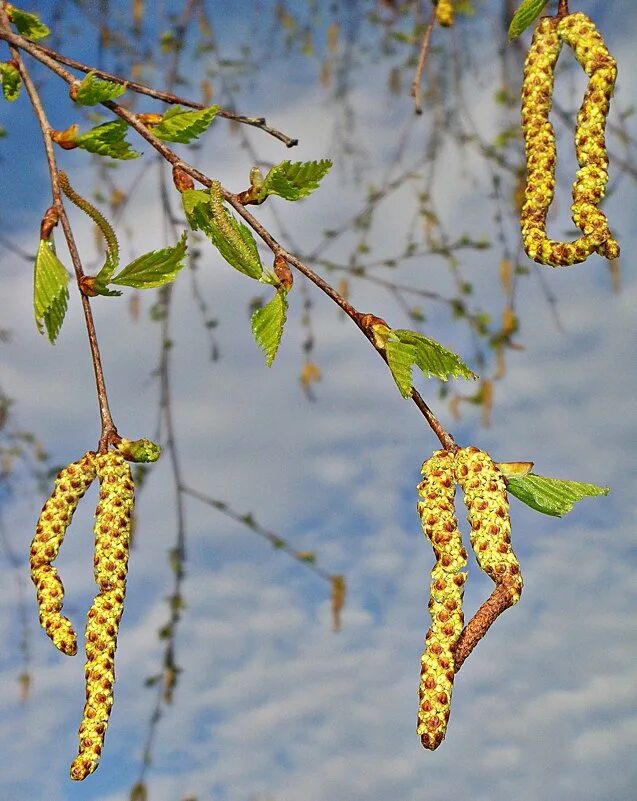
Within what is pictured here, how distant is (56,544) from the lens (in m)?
0.98

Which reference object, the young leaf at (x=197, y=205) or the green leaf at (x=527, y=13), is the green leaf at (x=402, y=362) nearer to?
the young leaf at (x=197, y=205)

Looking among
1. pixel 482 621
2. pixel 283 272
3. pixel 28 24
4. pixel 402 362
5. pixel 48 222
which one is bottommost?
pixel 482 621

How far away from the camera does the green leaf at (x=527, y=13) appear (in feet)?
3.67

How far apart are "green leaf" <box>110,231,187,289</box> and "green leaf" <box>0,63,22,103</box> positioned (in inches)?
16.3

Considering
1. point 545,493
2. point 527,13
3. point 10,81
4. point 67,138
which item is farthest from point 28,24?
point 545,493

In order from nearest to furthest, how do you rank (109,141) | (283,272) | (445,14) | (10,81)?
(283,272) → (109,141) → (10,81) → (445,14)

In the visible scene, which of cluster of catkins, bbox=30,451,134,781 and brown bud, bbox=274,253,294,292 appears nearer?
cluster of catkins, bbox=30,451,134,781

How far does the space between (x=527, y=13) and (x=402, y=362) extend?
1.53 feet

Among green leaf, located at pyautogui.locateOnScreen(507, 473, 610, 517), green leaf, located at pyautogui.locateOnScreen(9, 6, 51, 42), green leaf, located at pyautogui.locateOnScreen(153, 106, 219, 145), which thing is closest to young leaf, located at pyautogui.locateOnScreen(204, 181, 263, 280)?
green leaf, located at pyautogui.locateOnScreen(153, 106, 219, 145)

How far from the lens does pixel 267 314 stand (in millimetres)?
1008

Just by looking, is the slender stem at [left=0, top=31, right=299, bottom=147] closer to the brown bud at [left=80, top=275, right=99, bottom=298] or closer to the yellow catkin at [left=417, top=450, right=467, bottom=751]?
the brown bud at [left=80, top=275, right=99, bottom=298]

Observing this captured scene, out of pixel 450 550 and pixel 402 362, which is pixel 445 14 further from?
pixel 450 550

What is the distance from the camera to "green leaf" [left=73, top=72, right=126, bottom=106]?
3.61 ft

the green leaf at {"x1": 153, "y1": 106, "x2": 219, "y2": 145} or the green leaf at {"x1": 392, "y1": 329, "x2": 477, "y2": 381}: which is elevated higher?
the green leaf at {"x1": 153, "y1": 106, "x2": 219, "y2": 145}
